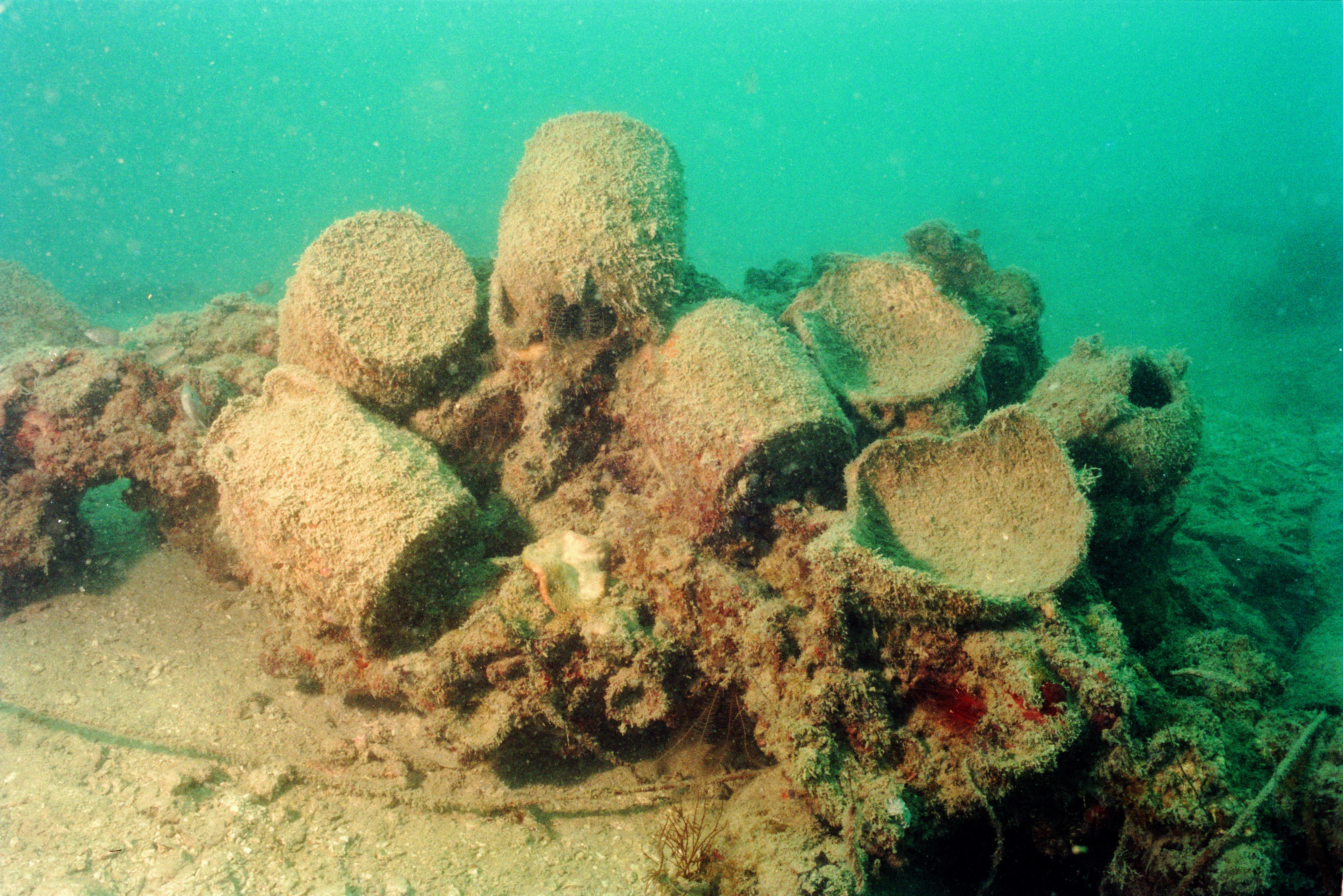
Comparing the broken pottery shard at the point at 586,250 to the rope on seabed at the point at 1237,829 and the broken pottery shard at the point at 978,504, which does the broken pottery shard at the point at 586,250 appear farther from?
the rope on seabed at the point at 1237,829

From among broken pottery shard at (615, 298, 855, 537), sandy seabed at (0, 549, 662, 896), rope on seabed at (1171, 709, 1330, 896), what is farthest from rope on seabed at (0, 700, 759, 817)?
rope on seabed at (1171, 709, 1330, 896)

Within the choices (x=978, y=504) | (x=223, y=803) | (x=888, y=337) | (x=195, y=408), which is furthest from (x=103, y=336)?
(x=978, y=504)

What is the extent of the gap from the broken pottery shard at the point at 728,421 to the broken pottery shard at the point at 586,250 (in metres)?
0.33

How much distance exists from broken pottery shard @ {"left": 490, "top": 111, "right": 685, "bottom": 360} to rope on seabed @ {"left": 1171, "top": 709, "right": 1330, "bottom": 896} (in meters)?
3.54

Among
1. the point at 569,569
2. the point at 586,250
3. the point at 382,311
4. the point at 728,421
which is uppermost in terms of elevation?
the point at 586,250

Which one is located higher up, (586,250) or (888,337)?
(586,250)

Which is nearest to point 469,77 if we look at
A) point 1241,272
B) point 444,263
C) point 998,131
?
point 998,131

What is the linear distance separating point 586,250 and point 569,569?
1.94 m

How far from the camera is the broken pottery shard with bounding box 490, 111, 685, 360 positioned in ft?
12.0

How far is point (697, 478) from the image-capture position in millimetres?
3348

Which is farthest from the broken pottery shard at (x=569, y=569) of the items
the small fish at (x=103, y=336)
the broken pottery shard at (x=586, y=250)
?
the small fish at (x=103, y=336)

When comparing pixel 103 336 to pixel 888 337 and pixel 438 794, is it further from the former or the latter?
pixel 888 337

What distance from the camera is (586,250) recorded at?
362 cm

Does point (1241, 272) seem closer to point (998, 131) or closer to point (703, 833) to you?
point (703, 833)
